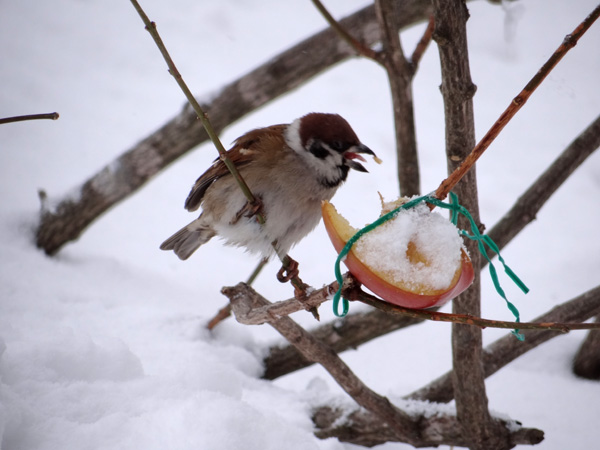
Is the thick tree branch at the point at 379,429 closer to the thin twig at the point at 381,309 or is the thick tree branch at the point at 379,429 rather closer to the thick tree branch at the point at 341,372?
the thick tree branch at the point at 341,372

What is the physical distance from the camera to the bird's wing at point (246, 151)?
2092 mm

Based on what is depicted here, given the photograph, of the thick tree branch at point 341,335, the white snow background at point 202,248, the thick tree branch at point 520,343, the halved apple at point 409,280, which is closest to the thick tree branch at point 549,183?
the white snow background at point 202,248

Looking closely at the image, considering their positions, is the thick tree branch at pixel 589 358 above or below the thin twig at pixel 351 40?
below

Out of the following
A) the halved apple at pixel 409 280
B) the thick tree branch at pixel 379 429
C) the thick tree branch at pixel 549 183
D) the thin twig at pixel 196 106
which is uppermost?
the thick tree branch at pixel 549 183

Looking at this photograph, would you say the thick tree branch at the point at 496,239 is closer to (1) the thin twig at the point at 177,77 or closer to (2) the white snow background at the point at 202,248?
(2) the white snow background at the point at 202,248

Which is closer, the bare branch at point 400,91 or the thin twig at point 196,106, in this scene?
the thin twig at point 196,106

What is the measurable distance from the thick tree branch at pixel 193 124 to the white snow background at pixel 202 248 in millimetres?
131

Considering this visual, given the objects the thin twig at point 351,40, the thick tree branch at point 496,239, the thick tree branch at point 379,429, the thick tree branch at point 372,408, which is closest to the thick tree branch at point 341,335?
the thick tree branch at point 496,239

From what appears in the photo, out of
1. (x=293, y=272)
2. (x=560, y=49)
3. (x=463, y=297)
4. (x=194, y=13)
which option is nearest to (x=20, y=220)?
(x=293, y=272)

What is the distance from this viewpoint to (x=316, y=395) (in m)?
2.37

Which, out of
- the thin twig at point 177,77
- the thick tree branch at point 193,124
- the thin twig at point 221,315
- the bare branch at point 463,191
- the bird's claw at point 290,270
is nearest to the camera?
the thin twig at point 177,77

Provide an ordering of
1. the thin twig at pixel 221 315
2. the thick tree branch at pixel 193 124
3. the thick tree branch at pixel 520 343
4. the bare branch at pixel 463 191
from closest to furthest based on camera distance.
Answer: the bare branch at pixel 463 191
the thick tree branch at pixel 520 343
the thin twig at pixel 221 315
the thick tree branch at pixel 193 124

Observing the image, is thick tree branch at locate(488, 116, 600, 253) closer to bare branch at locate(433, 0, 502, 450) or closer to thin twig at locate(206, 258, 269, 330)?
bare branch at locate(433, 0, 502, 450)

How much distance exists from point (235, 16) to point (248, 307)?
15.8ft
